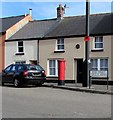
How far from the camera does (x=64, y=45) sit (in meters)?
31.8

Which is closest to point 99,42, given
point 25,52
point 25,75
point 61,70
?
point 61,70

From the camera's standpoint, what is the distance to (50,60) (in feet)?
107

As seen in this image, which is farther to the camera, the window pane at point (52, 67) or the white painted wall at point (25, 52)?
the white painted wall at point (25, 52)

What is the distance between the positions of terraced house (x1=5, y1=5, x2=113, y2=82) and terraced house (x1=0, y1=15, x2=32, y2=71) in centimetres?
56

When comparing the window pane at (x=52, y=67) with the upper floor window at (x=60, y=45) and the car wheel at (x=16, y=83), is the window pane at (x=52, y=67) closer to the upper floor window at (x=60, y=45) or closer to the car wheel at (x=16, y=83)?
the upper floor window at (x=60, y=45)

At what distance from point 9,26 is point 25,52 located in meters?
5.58

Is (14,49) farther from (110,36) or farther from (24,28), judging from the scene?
(110,36)

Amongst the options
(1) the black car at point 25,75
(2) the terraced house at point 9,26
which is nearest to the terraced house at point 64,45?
(2) the terraced house at point 9,26

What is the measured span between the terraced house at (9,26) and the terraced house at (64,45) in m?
0.56

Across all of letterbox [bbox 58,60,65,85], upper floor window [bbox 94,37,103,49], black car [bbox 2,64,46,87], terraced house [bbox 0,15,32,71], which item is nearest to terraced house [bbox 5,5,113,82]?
upper floor window [bbox 94,37,103,49]

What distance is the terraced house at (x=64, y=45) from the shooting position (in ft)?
97.9

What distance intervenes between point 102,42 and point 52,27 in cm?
738

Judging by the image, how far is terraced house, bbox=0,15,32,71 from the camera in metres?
36.6

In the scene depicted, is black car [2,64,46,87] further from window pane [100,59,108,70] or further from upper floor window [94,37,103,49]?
upper floor window [94,37,103,49]
